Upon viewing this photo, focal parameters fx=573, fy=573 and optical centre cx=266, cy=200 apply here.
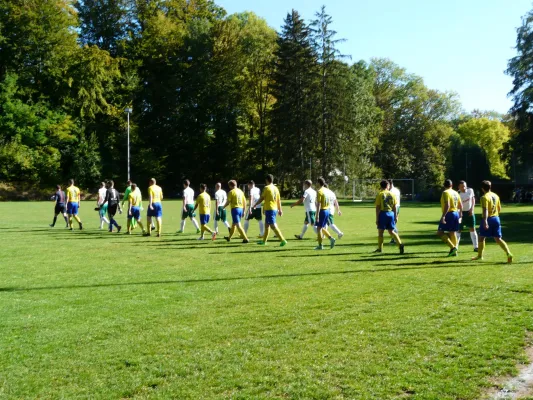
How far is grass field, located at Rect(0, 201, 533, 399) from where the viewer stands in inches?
213

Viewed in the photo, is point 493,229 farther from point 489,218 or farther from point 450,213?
point 450,213

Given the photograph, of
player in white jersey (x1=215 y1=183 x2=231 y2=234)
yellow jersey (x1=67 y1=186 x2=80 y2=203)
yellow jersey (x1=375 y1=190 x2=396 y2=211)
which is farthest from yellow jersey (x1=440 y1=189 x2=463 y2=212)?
yellow jersey (x1=67 y1=186 x2=80 y2=203)

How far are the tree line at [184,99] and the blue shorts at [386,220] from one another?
140 ft

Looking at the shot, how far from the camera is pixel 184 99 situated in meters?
67.2

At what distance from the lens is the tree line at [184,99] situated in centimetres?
5972

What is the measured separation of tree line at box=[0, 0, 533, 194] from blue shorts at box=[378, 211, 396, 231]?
4280 centimetres

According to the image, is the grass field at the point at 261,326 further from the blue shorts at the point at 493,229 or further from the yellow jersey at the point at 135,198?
the yellow jersey at the point at 135,198

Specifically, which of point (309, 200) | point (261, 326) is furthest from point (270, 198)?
point (261, 326)

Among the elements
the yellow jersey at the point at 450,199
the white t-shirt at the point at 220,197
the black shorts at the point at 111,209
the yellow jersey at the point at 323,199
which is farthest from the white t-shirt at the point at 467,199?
the black shorts at the point at 111,209

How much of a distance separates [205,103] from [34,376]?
6299 cm

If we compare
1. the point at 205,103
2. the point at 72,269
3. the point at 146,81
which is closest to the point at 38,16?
the point at 146,81

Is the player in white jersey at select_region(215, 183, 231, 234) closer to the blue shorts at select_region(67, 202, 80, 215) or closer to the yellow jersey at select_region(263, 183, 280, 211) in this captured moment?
the yellow jersey at select_region(263, 183, 280, 211)

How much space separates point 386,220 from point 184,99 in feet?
182

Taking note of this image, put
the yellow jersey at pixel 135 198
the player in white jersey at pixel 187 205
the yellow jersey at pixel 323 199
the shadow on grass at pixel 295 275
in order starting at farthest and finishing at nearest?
1. the player in white jersey at pixel 187 205
2. the yellow jersey at pixel 135 198
3. the yellow jersey at pixel 323 199
4. the shadow on grass at pixel 295 275
